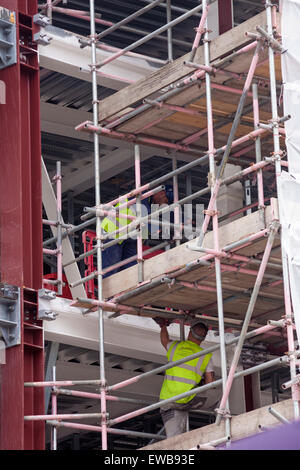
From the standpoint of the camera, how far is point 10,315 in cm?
1480

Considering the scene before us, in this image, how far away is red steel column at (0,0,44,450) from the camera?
14.6m

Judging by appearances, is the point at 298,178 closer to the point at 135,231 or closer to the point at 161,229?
the point at 135,231

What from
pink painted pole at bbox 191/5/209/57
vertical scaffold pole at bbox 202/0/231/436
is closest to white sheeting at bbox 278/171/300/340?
vertical scaffold pole at bbox 202/0/231/436

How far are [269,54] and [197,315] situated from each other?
14.2 feet

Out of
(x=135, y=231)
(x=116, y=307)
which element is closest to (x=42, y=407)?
(x=116, y=307)

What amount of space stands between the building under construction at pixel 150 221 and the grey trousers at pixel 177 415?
1.35 ft

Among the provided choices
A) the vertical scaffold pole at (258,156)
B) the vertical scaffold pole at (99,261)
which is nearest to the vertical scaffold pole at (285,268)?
the vertical scaffold pole at (258,156)

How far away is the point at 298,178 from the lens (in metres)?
13.5

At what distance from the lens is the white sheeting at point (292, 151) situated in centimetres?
1302

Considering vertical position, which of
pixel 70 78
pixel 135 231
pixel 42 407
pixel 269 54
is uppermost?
pixel 70 78

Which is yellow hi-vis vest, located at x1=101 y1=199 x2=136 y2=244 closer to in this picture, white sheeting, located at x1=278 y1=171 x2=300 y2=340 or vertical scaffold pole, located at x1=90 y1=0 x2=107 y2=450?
vertical scaffold pole, located at x1=90 y1=0 x2=107 y2=450

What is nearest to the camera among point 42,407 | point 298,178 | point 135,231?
point 298,178

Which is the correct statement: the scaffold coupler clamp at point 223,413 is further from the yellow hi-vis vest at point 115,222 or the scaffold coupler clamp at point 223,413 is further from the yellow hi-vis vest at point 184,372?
the yellow hi-vis vest at point 115,222

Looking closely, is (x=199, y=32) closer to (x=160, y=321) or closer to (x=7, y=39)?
(x=7, y=39)
